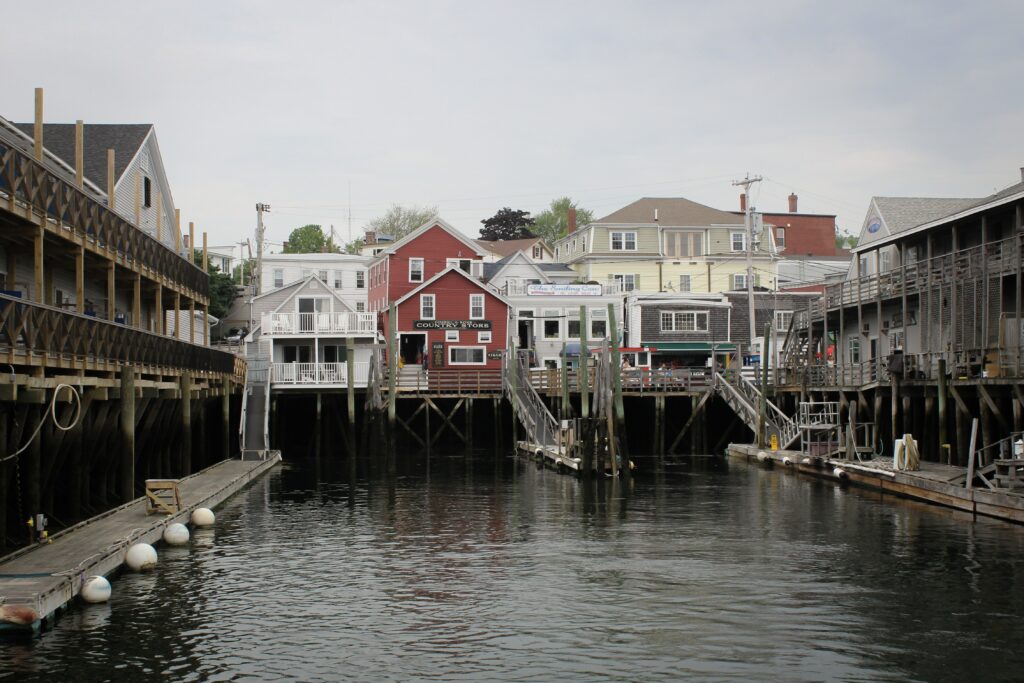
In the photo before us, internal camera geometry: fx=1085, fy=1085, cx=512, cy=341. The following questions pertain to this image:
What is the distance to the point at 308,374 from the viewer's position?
178 ft

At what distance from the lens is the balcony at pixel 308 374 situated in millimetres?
53906

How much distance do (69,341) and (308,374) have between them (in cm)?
3279

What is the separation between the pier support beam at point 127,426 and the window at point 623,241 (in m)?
61.9

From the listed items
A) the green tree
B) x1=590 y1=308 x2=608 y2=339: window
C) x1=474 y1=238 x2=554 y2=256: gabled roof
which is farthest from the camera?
x1=474 y1=238 x2=554 y2=256: gabled roof

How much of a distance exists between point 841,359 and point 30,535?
124 ft

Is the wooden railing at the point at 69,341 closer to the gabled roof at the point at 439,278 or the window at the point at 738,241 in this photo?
the gabled roof at the point at 439,278

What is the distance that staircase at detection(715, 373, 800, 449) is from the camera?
154 ft

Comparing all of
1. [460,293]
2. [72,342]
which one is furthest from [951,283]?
[460,293]

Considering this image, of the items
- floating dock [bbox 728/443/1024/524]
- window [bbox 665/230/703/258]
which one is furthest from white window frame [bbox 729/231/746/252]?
floating dock [bbox 728/443/1024/524]

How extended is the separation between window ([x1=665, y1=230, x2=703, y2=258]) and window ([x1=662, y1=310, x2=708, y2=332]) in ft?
45.4

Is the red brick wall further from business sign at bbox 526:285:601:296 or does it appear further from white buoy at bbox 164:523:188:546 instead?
white buoy at bbox 164:523:188:546

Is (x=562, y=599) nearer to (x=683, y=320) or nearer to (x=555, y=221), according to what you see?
(x=683, y=320)

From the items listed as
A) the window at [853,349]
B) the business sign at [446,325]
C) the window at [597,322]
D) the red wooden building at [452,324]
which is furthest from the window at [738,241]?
the window at [853,349]

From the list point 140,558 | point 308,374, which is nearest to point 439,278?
point 308,374
